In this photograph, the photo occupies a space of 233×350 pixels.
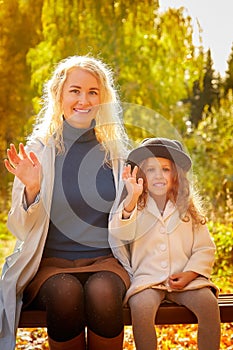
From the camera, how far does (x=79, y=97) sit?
3064 mm

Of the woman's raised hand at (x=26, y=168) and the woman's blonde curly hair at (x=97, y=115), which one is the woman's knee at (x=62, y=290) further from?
the woman's blonde curly hair at (x=97, y=115)

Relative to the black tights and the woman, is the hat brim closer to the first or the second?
the woman

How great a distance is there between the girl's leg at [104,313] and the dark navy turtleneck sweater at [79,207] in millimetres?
219

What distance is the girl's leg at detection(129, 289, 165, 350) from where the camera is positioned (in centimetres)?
279

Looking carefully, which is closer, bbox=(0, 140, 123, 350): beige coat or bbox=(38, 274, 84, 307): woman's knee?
bbox=(38, 274, 84, 307): woman's knee

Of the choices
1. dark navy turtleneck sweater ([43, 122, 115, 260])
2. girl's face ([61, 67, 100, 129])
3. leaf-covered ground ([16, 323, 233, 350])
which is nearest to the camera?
dark navy turtleneck sweater ([43, 122, 115, 260])

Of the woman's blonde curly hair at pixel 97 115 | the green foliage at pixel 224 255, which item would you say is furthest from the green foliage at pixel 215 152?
the woman's blonde curly hair at pixel 97 115

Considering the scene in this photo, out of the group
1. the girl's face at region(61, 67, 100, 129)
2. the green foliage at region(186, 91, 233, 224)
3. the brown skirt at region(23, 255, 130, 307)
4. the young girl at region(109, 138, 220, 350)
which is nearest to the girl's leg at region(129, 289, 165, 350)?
the young girl at region(109, 138, 220, 350)

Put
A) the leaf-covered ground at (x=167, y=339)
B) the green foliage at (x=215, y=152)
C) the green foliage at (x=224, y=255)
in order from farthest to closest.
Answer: the green foliage at (x=215, y=152) → the green foliage at (x=224, y=255) → the leaf-covered ground at (x=167, y=339)

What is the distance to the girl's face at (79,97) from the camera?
121 inches

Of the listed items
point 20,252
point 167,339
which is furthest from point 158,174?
point 167,339

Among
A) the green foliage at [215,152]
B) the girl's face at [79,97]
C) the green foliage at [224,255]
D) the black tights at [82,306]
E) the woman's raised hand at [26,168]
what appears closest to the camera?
the black tights at [82,306]

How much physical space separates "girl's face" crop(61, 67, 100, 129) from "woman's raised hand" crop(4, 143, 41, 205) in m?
0.31

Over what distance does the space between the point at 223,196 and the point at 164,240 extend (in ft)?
12.1
